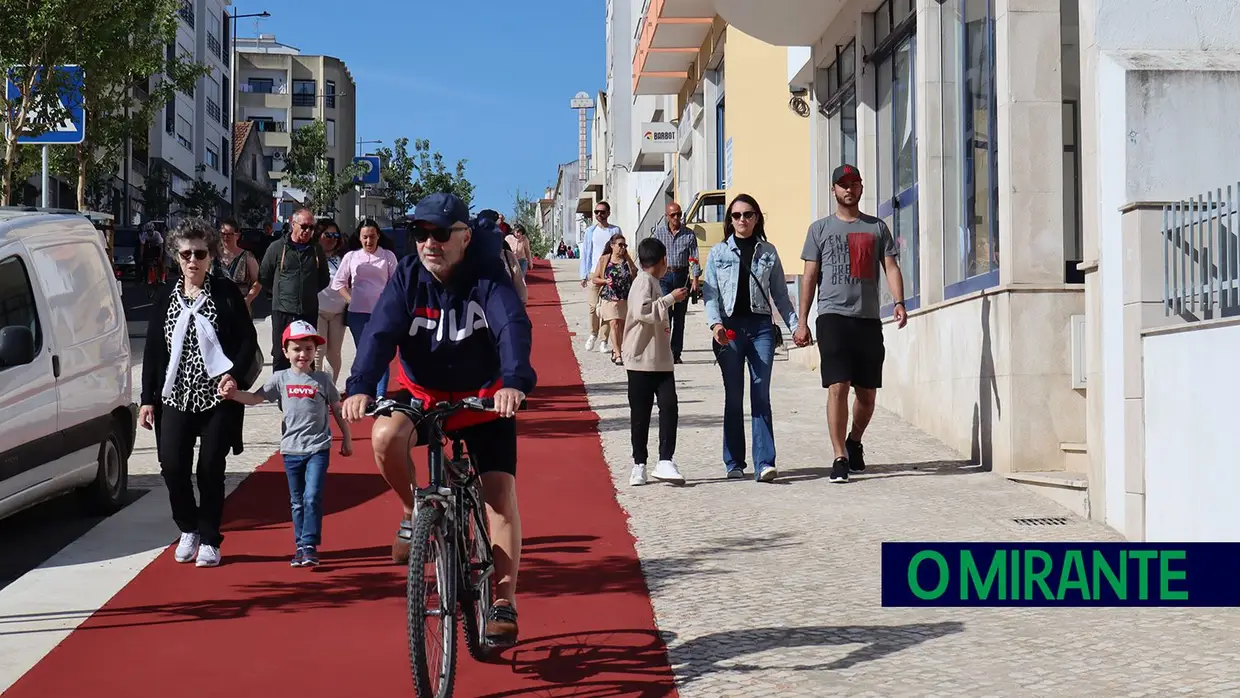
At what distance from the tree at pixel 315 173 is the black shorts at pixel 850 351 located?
79829mm

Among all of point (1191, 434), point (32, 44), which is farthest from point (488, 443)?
point (32, 44)

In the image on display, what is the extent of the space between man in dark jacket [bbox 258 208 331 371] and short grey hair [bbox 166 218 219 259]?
5.66 m

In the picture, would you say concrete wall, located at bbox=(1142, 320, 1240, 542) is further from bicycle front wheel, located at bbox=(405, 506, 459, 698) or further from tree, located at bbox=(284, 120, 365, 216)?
tree, located at bbox=(284, 120, 365, 216)

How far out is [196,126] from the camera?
88625 mm

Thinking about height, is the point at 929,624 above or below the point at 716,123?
below

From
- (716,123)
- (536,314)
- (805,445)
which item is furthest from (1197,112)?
(716,123)

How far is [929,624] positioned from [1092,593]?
3.09m

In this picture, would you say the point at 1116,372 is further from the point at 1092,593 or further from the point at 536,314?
the point at 536,314

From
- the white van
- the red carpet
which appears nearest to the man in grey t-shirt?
the red carpet

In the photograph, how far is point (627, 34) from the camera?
68.7 metres

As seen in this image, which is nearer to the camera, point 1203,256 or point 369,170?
point 1203,256

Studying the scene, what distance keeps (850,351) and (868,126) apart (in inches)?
254

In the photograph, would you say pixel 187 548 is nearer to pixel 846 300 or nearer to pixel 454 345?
pixel 454 345

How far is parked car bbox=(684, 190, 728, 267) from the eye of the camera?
28.3 m
